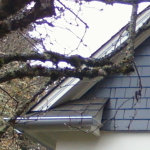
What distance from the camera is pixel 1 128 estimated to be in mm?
6699

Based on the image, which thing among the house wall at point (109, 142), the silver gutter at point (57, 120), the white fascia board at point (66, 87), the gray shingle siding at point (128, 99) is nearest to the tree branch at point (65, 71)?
the silver gutter at point (57, 120)

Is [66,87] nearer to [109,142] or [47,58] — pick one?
[109,142]

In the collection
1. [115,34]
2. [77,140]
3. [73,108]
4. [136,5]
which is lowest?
[77,140]

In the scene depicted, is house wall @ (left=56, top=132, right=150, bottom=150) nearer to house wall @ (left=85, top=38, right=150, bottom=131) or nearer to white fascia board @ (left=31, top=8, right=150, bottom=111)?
house wall @ (left=85, top=38, right=150, bottom=131)

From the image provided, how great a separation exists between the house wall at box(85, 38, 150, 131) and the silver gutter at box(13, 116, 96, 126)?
18.8 inches

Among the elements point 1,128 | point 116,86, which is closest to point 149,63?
point 116,86

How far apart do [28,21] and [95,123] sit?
100 inches

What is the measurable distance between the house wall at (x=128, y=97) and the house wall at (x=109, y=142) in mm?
131

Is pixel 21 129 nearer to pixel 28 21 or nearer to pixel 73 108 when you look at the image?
pixel 73 108

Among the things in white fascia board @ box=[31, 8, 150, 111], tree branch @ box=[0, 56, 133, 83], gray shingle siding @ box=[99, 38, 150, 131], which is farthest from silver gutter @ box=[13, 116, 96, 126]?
tree branch @ box=[0, 56, 133, 83]

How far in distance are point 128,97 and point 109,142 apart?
2.43ft

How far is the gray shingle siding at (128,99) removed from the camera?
6422 millimetres

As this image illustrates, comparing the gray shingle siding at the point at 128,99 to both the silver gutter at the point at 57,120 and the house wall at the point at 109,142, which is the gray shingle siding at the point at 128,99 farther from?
the silver gutter at the point at 57,120

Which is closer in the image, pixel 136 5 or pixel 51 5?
pixel 51 5
